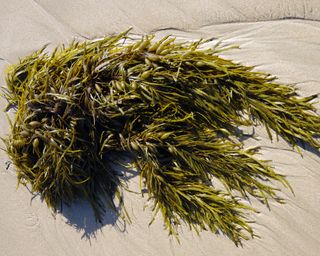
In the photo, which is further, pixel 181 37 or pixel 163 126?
pixel 181 37

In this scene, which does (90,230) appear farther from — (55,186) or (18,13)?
(18,13)

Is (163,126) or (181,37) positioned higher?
(181,37)

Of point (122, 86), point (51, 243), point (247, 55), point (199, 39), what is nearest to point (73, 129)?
point (122, 86)
